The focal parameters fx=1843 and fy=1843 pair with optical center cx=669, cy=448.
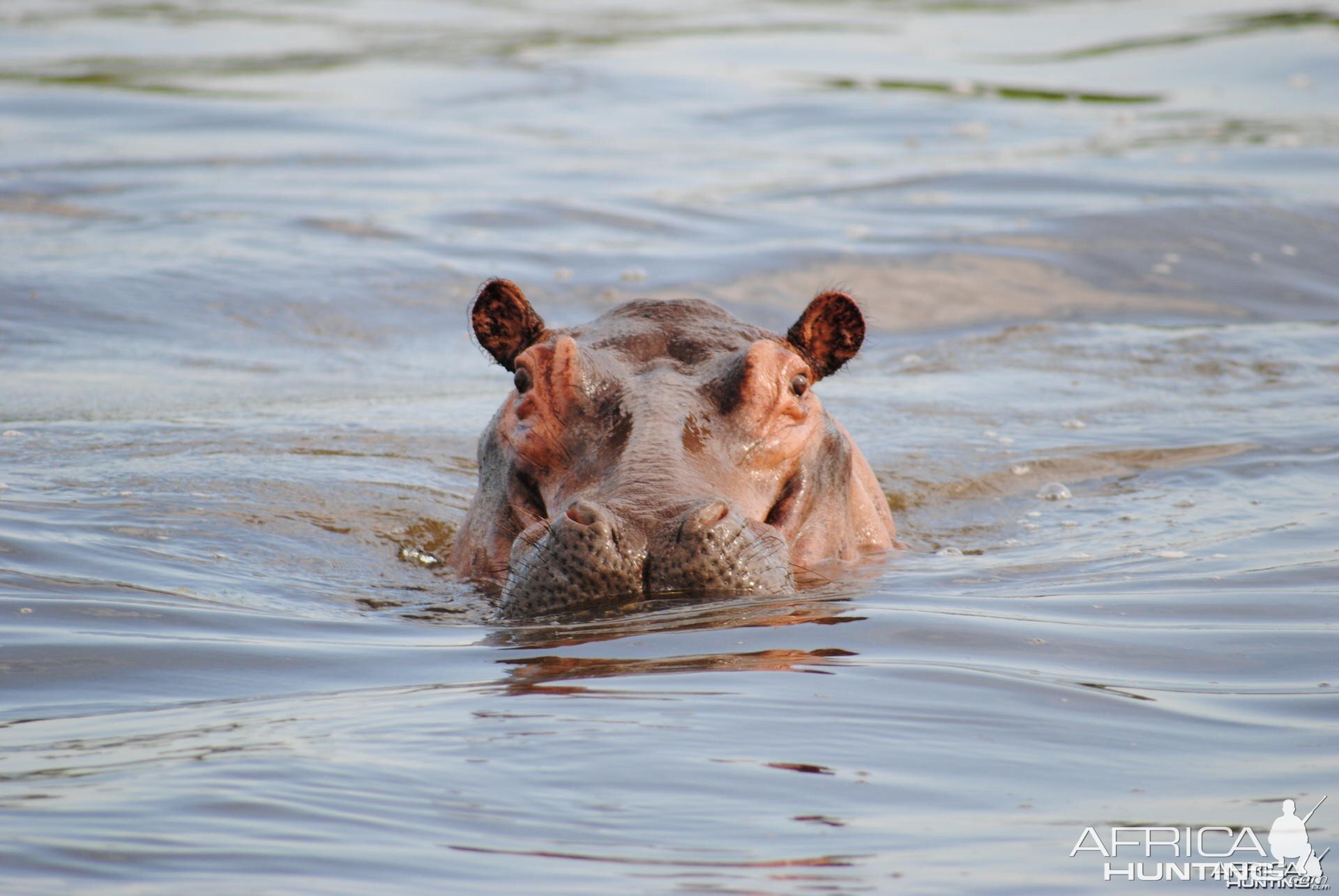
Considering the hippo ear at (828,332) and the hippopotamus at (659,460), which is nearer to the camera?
the hippopotamus at (659,460)

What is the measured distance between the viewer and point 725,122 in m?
24.5

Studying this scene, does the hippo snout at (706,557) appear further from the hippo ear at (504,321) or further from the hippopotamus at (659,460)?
the hippo ear at (504,321)

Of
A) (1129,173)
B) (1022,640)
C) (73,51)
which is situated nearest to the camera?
(1022,640)

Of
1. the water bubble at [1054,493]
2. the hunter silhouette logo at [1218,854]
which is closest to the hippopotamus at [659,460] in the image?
the hunter silhouette logo at [1218,854]

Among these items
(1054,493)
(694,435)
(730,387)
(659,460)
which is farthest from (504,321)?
(1054,493)

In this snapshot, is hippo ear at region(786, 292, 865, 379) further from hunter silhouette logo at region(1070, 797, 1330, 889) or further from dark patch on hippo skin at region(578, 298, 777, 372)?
hunter silhouette logo at region(1070, 797, 1330, 889)

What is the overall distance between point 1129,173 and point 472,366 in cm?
910

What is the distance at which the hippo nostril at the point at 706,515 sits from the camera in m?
5.70

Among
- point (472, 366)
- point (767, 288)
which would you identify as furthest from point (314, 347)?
point (767, 288)

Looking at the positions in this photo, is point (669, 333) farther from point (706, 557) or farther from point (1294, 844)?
point (1294, 844)

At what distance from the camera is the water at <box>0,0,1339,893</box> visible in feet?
12.8

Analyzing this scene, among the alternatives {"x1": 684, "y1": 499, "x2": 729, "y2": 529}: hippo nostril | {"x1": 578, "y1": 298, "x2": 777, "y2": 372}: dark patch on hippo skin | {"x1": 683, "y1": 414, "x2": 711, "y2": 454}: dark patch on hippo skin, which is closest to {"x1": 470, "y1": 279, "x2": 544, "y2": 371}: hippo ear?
{"x1": 578, "y1": 298, "x2": 777, "y2": 372}: dark patch on hippo skin

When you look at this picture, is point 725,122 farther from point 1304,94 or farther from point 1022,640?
point 1022,640

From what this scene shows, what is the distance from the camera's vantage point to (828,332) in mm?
7465
